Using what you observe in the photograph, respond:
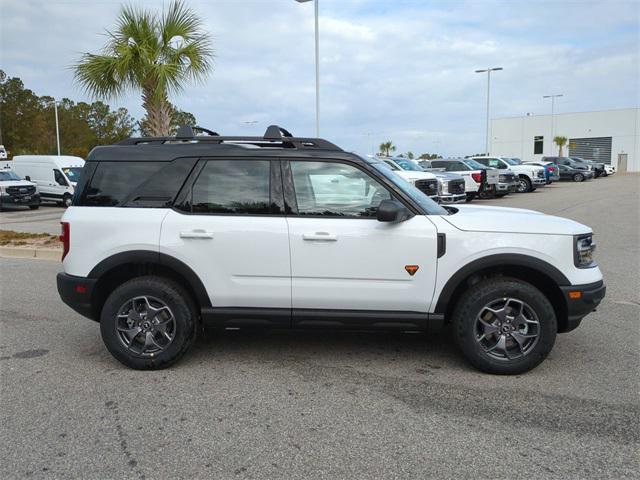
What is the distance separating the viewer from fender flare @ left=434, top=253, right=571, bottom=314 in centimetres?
414

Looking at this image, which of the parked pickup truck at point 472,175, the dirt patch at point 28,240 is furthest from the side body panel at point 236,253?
the parked pickup truck at point 472,175

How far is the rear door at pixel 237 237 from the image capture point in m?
4.30

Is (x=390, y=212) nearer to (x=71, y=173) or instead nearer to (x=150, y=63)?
(x=150, y=63)

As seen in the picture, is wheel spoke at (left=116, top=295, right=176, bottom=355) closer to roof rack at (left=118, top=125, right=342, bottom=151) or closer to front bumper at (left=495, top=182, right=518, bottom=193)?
roof rack at (left=118, top=125, right=342, bottom=151)

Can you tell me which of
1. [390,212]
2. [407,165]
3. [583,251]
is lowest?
[583,251]

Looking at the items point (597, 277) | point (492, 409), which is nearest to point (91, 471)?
point (492, 409)

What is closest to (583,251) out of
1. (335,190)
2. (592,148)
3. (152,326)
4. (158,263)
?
(335,190)

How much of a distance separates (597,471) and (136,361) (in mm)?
3413

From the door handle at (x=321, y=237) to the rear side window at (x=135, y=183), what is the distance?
1.18m

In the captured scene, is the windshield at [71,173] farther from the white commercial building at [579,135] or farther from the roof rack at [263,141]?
the white commercial building at [579,135]

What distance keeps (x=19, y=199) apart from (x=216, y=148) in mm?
22012

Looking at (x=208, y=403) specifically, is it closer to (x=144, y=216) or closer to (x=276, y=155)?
(x=144, y=216)

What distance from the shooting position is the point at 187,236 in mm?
4332

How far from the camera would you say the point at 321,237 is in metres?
4.22
